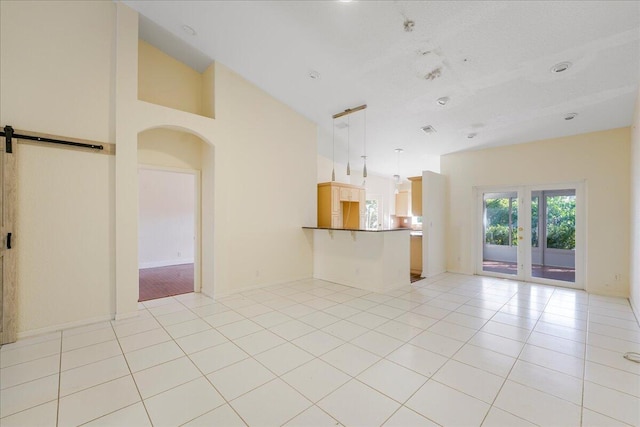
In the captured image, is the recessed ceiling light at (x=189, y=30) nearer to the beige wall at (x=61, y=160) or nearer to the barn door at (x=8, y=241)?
the beige wall at (x=61, y=160)

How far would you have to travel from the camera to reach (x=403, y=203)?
9.44 meters

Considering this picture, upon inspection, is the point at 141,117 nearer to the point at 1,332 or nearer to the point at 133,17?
the point at 133,17

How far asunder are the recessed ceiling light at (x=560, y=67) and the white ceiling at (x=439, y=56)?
6 cm

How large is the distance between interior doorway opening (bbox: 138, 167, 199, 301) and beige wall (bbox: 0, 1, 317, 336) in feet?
8.17

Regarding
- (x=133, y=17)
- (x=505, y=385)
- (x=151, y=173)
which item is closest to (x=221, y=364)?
(x=505, y=385)

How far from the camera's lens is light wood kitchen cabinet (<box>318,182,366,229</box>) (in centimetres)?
621

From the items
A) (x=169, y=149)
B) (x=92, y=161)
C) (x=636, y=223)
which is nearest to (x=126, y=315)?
(x=92, y=161)

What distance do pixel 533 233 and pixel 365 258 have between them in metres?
3.83

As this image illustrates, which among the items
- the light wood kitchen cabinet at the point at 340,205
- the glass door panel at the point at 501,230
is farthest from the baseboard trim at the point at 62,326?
the glass door panel at the point at 501,230

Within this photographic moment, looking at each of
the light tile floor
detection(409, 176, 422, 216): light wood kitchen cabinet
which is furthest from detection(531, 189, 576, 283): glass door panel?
detection(409, 176, 422, 216): light wood kitchen cabinet

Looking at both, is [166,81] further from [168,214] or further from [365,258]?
[365,258]

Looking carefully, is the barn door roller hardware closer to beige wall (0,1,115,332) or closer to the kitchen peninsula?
beige wall (0,1,115,332)

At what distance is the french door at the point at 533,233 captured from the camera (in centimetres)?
515

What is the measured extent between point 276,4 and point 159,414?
13.3ft
